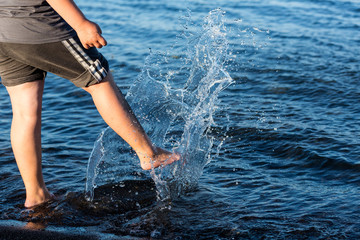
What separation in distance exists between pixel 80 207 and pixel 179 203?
69cm

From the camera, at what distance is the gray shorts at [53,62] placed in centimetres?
285

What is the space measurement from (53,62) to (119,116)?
0.52 metres

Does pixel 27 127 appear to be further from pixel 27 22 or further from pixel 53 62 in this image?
pixel 27 22

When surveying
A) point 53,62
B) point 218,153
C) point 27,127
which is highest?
point 53,62

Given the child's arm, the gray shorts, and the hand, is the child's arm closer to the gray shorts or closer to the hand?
the hand

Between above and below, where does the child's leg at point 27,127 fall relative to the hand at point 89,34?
below

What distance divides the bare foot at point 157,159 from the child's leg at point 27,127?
69 cm

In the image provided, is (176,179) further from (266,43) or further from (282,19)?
(282,19)

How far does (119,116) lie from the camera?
3.12 meters

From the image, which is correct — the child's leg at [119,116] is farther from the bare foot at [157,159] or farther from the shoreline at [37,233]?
the shoreline at [37,233]

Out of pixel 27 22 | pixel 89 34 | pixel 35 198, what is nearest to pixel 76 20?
pixel 89 34

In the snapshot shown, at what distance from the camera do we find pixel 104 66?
300cm

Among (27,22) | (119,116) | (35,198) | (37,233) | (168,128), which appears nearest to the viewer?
(27,22)

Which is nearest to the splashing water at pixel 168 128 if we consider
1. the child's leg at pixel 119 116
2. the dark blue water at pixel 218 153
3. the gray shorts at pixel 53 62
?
the dark blue water at pixel 218 153
